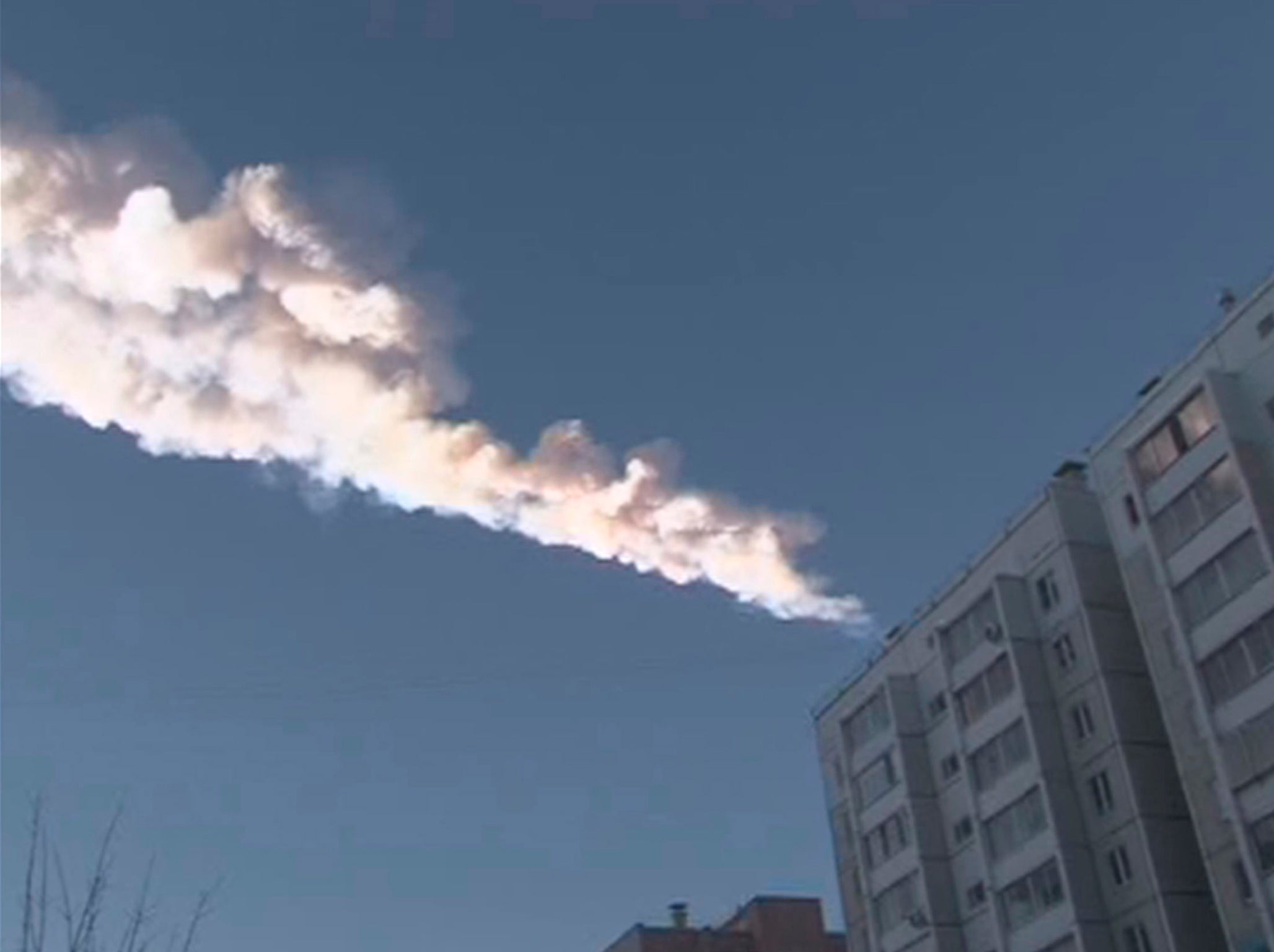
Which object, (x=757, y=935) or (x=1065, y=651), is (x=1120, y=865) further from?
(x=757, y=935)

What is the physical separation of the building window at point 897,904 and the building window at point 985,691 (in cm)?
717

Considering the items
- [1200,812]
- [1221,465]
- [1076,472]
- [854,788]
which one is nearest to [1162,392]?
[1221,465]

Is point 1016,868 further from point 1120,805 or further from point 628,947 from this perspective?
point 628,947

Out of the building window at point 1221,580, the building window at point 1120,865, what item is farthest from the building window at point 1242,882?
the building window at point 1221,580

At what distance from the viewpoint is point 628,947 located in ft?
302

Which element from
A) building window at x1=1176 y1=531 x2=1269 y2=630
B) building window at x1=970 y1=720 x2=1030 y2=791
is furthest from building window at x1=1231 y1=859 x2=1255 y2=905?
building window at x1=970 y1=720 x2=1030 y2=791

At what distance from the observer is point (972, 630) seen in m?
64.8

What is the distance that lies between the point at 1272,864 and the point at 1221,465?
12.0m

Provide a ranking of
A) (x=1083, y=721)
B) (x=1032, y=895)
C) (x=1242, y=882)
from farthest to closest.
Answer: (x=1083, y=721) < (x=1032, y=895) < (x=1242, y=882)

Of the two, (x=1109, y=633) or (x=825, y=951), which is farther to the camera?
(x=825, y=951)

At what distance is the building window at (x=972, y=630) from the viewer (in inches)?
2488

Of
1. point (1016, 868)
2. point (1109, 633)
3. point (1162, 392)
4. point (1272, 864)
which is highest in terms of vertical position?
point (1162, 392)

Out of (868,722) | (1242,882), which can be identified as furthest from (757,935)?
(1242,882)

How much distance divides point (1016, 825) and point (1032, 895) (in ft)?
8.42
